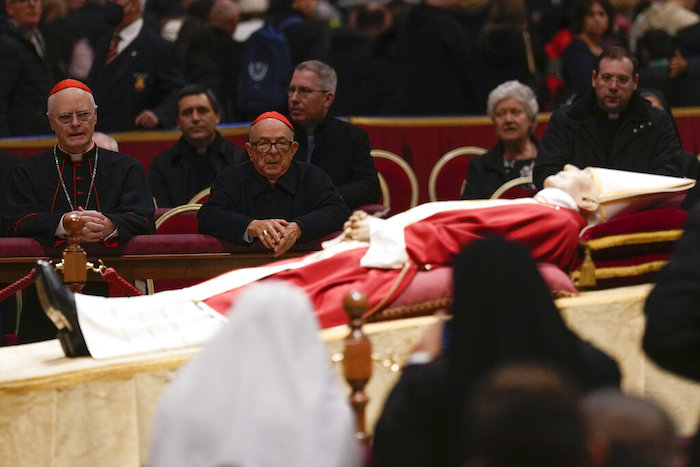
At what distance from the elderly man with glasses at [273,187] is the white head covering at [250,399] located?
3187 millimetres

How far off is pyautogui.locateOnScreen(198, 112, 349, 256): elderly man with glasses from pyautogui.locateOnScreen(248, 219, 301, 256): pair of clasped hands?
0.18 m

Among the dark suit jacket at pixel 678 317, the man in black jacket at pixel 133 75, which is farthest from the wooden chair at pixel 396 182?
the dark suit jacket at pixel 678 317

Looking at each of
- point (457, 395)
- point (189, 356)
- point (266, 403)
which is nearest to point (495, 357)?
point (457, 395)

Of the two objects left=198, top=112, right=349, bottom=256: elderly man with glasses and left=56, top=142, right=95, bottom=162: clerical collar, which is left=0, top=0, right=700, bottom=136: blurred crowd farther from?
left=198, top=112, right=349, bottom=256: elderly man with glasses

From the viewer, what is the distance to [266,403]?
3.13 metres

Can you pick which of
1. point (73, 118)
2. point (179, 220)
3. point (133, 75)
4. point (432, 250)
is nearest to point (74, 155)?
point (73, 118)

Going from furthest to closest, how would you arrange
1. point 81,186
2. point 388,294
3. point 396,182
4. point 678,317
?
1. point 396,182
2. point 81,186
3. point 388,294
4. point 678,317

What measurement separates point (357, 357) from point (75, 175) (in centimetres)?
323

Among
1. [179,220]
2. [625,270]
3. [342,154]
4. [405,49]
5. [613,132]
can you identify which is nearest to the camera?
[625,270]

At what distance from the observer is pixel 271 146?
6566 mm

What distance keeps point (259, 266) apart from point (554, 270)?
142 centimetres

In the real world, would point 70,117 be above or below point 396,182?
above

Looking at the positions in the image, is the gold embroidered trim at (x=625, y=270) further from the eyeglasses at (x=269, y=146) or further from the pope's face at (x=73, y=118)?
the pope's face at (x=73, y=118)

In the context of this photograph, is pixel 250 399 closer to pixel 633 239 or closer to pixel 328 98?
pixel 633 239
